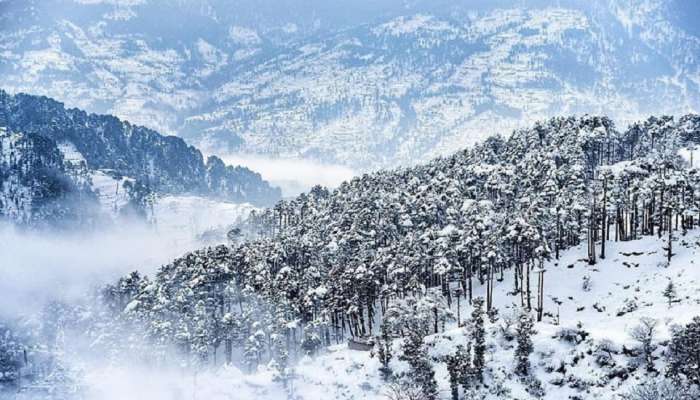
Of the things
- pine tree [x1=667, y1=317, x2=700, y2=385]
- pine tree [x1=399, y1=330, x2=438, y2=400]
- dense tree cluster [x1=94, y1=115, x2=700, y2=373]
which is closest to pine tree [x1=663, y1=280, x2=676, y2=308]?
dense tree cluster [x1=94, y1=115, x2=700, y2=373]

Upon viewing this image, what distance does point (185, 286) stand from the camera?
131500 mm

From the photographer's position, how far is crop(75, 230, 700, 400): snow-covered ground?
237ft

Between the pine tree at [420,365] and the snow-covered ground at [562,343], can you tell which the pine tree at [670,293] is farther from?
the pine tree at [420,365]

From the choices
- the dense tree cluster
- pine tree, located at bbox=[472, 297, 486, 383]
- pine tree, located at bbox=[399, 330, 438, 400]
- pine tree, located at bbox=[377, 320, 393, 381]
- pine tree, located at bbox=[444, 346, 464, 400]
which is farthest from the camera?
the dense tree cluster

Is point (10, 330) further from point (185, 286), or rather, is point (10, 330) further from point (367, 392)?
point (367, 392)

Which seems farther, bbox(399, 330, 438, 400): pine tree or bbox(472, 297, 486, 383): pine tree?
bbox(472, 297, 486, 383): pine tree

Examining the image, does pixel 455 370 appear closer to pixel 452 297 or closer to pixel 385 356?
pixel 385 356

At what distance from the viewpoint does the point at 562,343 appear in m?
76.1

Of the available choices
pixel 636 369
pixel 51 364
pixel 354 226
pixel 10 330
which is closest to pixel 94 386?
pixel 51 364

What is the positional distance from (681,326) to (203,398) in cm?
6287

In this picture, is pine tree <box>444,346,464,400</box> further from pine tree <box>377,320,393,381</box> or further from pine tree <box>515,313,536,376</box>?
pine tree <box>377,320,393,381</box>

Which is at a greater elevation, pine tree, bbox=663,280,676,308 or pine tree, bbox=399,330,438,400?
pine tree, bbox=663,280,676,308

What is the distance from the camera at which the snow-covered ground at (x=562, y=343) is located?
7212cm

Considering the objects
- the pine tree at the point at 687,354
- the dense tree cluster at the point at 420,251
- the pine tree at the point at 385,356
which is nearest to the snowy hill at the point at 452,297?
the pine tree at the point at 687,354
